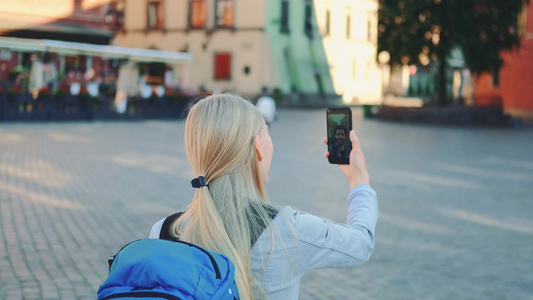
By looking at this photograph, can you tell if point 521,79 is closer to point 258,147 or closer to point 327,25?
point 327,25

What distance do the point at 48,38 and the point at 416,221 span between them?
31.6 meters

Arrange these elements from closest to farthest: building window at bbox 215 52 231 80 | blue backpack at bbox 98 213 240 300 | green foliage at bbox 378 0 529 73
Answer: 1. blue backpack at bbox 98 213 240 300
2. green foliage at bbox 378 0 529 73
3. building window at bbox 215 52 231 80

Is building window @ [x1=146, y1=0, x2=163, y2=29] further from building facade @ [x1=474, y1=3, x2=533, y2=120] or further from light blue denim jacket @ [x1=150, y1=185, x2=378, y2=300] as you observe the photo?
light blue denim jacket @ [x1=150, y1=185, x2=378, y2=300]

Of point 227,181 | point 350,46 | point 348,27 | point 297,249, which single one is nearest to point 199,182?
point 227,181

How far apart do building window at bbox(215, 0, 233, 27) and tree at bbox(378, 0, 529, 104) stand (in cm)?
1544

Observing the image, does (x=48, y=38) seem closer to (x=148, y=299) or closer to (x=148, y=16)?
(x=148, y=16)

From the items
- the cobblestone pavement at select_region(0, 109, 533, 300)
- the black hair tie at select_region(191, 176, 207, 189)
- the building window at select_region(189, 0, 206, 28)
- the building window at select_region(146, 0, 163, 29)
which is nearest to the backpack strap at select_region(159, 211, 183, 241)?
the black hair tie at select_region(191, 176, 207, 189)

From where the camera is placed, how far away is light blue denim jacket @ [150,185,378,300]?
1.93 metres

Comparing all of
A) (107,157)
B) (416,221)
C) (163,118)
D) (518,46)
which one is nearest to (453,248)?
(416,221)

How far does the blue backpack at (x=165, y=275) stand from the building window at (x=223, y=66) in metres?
41.0

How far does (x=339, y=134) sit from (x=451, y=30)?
2624 cm

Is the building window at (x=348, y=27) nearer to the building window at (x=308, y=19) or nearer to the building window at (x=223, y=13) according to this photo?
the building window at (x=308, y=19)

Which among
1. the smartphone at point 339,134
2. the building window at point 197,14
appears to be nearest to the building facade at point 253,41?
the building window at point 197,14

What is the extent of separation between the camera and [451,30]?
27.2 metres
